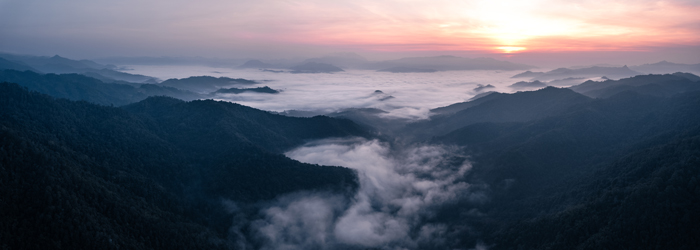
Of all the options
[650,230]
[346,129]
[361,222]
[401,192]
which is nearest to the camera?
[650,230]

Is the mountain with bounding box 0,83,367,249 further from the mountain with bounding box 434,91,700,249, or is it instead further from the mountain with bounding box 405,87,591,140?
the mountain with bounding box 405,87,591,140

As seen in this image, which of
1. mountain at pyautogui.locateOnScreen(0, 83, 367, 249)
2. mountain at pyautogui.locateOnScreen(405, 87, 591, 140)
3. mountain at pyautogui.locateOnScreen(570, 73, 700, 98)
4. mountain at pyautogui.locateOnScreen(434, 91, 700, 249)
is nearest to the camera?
mountain at pyautogui.locateOnScreen(0, 83, 367, 249)

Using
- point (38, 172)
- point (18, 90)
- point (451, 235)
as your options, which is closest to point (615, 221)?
point (451, 235)

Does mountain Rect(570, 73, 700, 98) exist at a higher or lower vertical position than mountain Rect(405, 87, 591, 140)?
higher

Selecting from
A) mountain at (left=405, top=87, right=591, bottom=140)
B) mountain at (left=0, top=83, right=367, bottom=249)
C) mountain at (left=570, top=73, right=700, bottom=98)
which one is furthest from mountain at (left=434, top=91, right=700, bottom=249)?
mountain at (left=0, top=83, right=367, bottom=249)

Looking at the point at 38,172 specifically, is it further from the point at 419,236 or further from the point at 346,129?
the point at 346,129

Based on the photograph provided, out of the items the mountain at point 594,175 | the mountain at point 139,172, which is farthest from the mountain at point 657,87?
the mountain at point 139,172

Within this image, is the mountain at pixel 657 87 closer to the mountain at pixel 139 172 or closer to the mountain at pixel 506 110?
the mountain at pixel 506 110

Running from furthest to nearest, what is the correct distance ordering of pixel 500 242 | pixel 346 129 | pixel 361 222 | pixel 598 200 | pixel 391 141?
pixel 391 141
pixel 346 129
pixel 361 222
pixel 500 242
pixel 598 200

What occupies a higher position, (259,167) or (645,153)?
(645,153)
